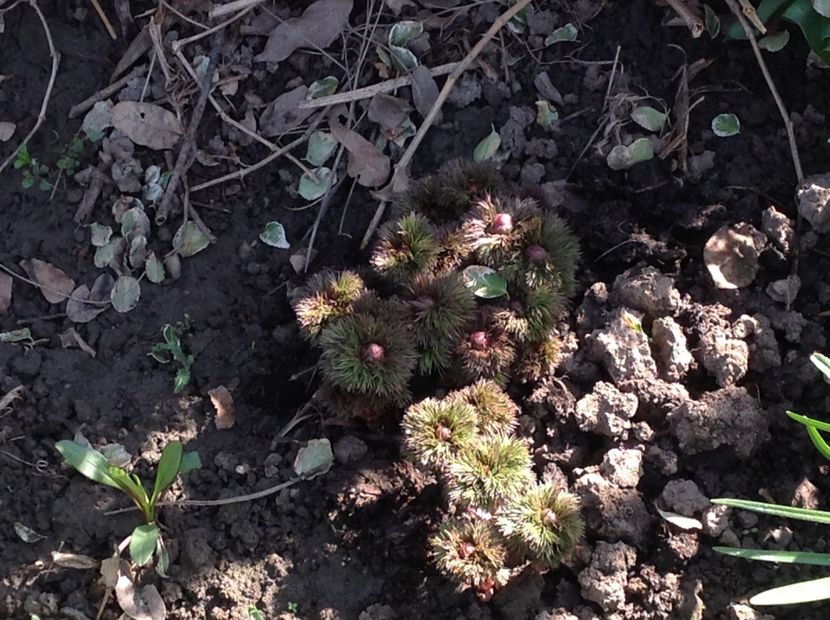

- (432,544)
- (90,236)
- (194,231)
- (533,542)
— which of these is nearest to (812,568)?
(533,542)

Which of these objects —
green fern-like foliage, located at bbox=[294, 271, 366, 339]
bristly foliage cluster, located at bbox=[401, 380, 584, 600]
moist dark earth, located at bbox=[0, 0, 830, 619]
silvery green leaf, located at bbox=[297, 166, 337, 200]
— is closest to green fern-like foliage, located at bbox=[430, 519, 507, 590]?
bristly foliage cluster, located at bbox=[401, 380, 584, 600]

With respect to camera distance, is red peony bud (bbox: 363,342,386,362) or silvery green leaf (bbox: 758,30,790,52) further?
silvery green leaf (bbox: 758,30,790,52)

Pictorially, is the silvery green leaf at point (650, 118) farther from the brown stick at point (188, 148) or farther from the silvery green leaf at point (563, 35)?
the brown stick at point (188, 148)

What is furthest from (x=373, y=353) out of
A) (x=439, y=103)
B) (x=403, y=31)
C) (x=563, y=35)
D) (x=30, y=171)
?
(x=30, y=171)

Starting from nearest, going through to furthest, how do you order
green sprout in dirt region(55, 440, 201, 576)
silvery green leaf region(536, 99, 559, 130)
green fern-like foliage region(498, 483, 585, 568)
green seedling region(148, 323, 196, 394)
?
green fern-like foliage region(498, 483, 585, 568) → green sprout in dirt region(55, 440, 201, 576) → green seedling region(148, 323, 196, 394) → silvery green leaf region(536, 99, 559, 130)

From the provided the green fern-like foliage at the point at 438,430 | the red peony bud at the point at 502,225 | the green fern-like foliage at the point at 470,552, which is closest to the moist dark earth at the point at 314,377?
the green fern-like foliage at the point at 470,552

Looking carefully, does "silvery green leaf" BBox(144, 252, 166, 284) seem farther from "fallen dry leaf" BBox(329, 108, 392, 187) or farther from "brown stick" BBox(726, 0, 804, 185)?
"brown stick" BBox(726, 0, 804, 185)
